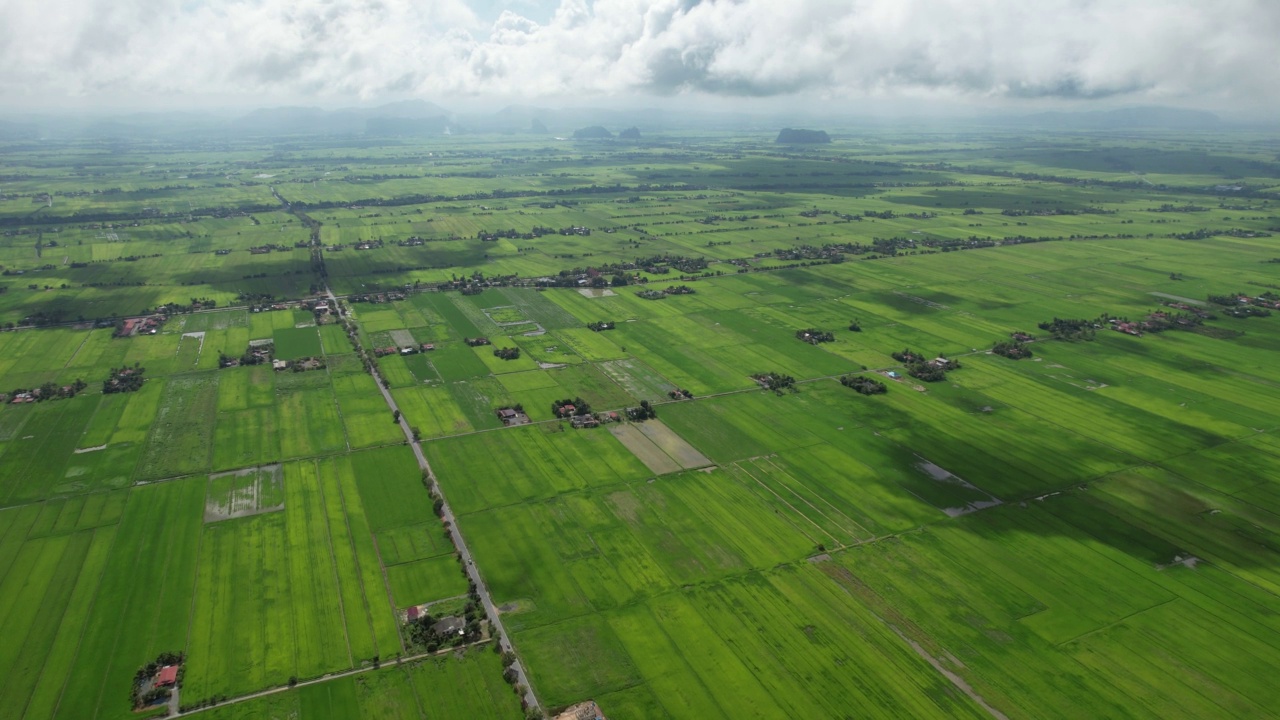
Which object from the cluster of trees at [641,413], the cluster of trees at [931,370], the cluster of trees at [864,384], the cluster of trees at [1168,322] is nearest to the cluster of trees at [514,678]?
the cluster of trees at [641,413]

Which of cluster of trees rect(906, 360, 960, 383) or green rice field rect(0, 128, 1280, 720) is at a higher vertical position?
cluster of trees rect(906, 360, 960, 383)

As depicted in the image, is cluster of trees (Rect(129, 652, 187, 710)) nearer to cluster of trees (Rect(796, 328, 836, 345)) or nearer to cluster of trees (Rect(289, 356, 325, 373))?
cluster of trees (Rect(289, 356, 325, 373))

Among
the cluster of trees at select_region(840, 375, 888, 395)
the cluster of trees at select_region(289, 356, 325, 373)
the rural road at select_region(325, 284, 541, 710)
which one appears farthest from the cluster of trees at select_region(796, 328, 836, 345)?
the cluster of trees at select_region(289, 356, 325, 373)

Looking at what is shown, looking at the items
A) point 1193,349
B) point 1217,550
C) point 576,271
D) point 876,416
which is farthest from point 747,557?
point 576,271

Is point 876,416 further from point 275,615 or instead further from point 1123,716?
point 275,615

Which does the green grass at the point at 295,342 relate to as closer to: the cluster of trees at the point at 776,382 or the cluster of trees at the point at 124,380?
the cluster of trees at the point at 124,380

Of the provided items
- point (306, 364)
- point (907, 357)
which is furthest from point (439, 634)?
point (907, 357)
